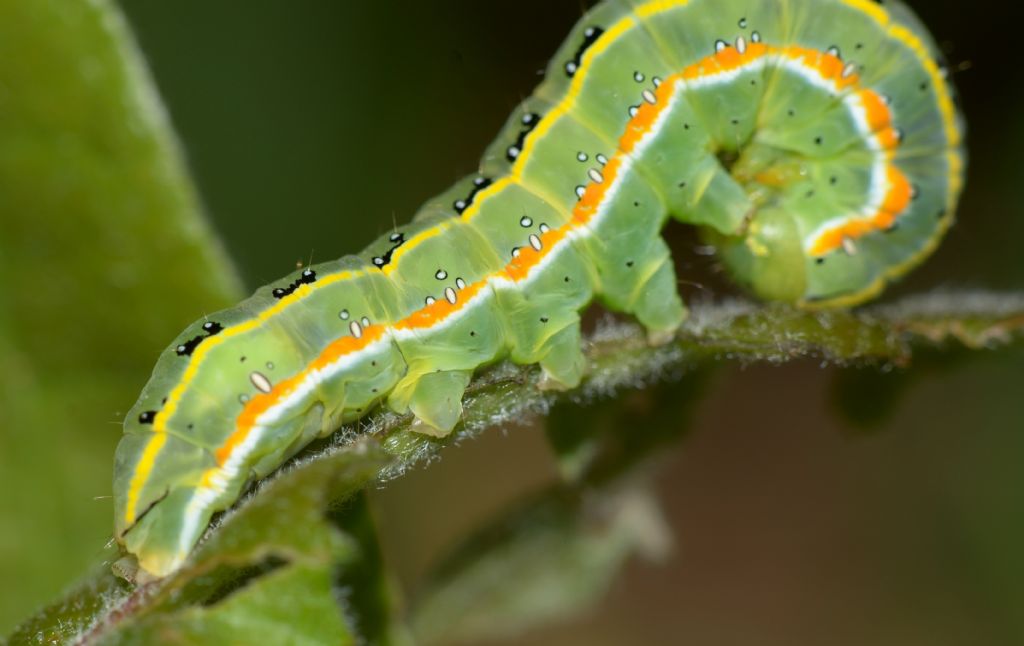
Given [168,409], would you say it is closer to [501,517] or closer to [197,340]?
[197,340]

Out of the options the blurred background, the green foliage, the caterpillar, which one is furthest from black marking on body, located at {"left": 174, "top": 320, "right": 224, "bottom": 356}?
the blurred background

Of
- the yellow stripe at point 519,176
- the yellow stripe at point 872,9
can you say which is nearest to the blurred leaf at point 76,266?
the yellow stripe at point 519,176

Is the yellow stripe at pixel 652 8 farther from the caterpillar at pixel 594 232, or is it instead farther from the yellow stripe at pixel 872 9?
the yellow stripe at pixel 872 9

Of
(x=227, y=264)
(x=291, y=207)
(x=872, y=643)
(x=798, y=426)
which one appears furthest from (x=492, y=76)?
(x=872, y=643)

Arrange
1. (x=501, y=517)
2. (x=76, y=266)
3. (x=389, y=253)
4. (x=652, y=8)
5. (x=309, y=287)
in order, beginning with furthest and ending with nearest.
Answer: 1. (x=501, y=517)
2. (x=652, y=8)
3. (x=76, y=266)
4. (x=389, y=253)
5. (x=309, y=287)

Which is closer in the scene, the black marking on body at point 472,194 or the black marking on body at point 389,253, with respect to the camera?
the black marking on body at point 389,253

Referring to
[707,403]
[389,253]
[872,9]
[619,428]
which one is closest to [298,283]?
[389,253]

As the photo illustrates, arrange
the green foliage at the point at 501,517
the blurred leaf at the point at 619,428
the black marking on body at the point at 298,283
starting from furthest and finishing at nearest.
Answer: the blurred leaf at the point at 619,428
the black marking on body at the point at 298,283
the green foliage at the point at 501,517
